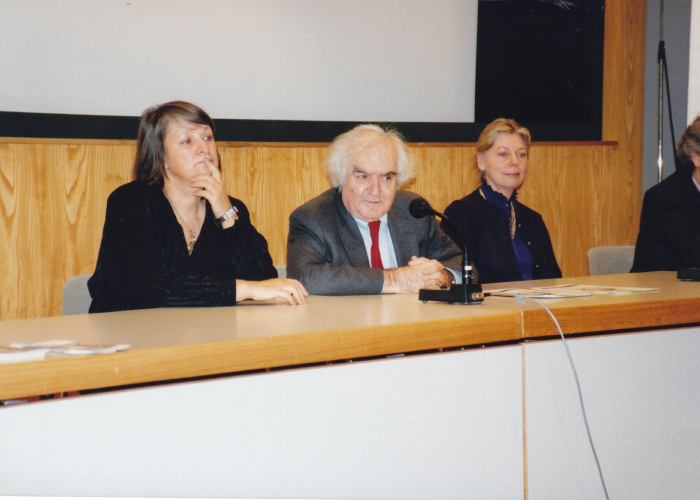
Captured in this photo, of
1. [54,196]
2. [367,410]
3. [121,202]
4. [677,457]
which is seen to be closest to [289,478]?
[367,410]

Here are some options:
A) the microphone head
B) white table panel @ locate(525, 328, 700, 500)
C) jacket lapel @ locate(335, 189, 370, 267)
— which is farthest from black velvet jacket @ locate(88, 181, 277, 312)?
white table panel @ locate(525, 328, 700, 500)

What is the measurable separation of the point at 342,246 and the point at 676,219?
1295 mm

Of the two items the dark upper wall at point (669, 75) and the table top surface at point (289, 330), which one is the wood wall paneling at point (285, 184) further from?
the table top surface at point (289, 330)

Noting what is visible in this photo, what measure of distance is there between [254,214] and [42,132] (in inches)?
38.3

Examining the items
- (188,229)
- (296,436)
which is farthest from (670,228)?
(296,436)

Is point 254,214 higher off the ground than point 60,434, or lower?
higher

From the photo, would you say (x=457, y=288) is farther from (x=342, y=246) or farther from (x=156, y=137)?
(x=156, y=137)

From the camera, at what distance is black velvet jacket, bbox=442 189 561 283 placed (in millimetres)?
3627

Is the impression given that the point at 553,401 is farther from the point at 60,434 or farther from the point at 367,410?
the point at 60,434

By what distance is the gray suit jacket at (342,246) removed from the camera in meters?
2.82

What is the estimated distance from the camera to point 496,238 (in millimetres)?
3680

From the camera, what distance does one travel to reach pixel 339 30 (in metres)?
4.73

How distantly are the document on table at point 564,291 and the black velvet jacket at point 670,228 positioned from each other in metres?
0.87

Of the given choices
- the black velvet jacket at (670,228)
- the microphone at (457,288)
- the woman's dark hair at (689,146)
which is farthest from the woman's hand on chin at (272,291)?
the woman's dark hair at (689,146)
